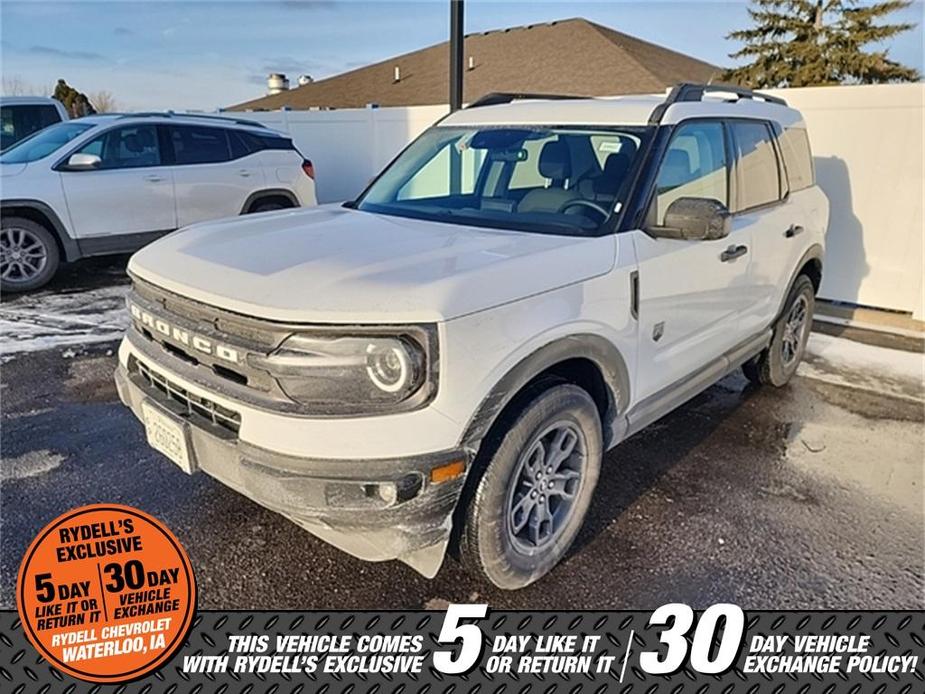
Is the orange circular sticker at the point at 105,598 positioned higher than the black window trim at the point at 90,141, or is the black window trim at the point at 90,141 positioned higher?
the black window trim at the point at 90,141

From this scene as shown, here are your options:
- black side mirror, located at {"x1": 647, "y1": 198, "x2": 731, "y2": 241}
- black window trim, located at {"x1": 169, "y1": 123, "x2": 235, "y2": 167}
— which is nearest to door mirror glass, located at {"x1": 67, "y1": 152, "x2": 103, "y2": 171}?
black window trim, located at {"x1": 169, "y1": 123, "x2": 235, "y2": 167}

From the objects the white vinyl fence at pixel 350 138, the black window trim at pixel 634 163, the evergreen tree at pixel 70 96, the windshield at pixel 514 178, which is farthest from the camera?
the evergreen tree at pixel 70 96

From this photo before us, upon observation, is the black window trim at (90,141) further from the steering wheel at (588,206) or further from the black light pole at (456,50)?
the steering wheel at (588,206)

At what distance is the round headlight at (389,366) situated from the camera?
2146 millimetres

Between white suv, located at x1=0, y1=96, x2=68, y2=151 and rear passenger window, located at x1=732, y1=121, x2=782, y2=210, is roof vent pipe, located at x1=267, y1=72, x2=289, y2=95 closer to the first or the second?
white suv, located at x1=0, y1=96, x2=68, y2=151

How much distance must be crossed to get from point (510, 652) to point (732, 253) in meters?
2.39

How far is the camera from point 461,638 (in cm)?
251

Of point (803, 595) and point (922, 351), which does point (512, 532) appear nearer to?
point (803, 595)

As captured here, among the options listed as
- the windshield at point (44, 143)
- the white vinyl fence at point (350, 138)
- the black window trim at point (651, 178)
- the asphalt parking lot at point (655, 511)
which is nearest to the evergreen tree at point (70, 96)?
the white vinyl fence at point (350, 138)

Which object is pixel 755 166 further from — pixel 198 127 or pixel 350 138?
pixel 350 138

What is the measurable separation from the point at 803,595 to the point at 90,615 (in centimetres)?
272

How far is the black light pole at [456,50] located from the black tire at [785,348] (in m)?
4.47

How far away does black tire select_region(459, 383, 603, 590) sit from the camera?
2.44 m

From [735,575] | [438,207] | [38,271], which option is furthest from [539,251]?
[38,271]
